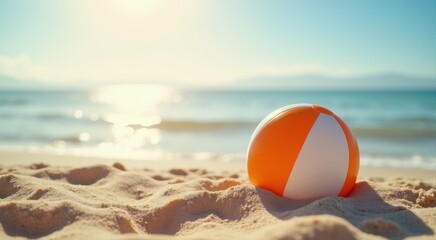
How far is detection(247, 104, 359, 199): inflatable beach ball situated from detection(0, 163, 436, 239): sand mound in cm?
12

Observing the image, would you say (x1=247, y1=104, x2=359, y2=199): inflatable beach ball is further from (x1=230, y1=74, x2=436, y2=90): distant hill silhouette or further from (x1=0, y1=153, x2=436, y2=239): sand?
(x1=230, y1=74, x2=436, y2=90): distant hill silhouette

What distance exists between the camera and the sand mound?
2.20 metres

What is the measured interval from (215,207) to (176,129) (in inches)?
417

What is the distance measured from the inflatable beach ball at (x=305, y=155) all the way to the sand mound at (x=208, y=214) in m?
0.12

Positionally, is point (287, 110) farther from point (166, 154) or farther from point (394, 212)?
point (166, 154)

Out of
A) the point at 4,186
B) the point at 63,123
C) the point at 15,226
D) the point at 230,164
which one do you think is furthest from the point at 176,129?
the point at 15,226

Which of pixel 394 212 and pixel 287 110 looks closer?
pixel 394 212

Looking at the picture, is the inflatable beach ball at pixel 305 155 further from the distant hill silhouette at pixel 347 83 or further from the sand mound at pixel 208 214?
the distant hill silhouette at pixel 347 83

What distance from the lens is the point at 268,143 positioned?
297 centimetres

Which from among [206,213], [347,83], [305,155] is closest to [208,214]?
[206,213]

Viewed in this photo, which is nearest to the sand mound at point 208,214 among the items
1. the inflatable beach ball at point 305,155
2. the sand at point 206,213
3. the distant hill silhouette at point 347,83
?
the sand at point 206,213

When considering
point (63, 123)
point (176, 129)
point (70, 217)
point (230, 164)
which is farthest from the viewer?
point (63, 123)

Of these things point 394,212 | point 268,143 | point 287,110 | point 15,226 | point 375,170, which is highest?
point 287,110

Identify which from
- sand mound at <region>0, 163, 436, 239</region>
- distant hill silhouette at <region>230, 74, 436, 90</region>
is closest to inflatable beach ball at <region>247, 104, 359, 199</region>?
sand mound at <region>0, 163, 436, 239</region>
